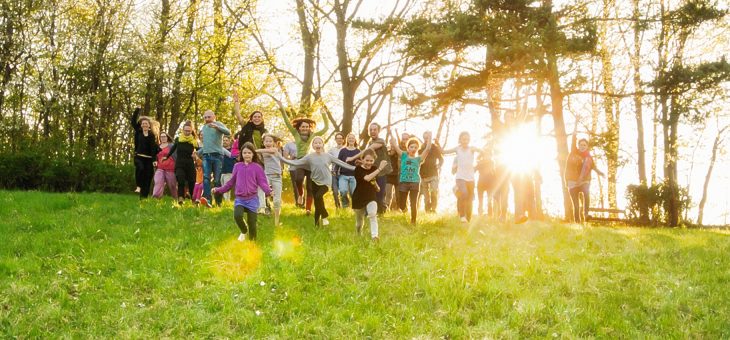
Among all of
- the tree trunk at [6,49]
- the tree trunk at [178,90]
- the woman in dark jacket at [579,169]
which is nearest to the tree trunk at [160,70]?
the tree trunk at [178,90]

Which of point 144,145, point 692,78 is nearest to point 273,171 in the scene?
point 144,145

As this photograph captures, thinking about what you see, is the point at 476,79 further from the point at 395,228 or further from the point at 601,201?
the point at 601,201

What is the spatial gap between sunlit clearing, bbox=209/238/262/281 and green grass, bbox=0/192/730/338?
0.09 feet

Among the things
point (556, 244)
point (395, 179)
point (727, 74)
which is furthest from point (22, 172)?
point (727, 74)

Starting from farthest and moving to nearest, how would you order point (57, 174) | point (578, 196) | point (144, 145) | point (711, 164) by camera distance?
point (711, 164), point (57, 174), point (578, 196), point (144, 145)

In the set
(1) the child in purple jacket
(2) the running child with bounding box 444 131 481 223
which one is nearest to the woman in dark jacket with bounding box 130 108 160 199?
(1) the child in purple jacket

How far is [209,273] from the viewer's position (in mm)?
8156

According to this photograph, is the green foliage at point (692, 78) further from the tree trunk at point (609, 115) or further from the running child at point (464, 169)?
the running child at point (464, 169)

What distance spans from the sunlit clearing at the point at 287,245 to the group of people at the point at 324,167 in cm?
83

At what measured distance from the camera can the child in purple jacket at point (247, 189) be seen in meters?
9.46

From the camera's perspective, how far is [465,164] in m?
12.1

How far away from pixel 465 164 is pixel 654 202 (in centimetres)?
870

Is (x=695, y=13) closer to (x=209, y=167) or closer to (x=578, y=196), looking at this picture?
(x=578, y=196)

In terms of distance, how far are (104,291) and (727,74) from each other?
14.6 m
